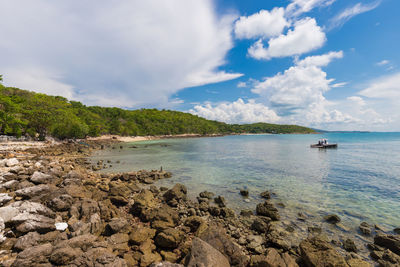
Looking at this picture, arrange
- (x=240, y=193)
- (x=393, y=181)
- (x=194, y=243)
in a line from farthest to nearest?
(x=393, y=181), (x=240, y=193), (x=194, y=243)

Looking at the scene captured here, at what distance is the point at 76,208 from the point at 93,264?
4.62m

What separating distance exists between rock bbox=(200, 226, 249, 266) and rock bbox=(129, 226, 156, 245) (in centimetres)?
248

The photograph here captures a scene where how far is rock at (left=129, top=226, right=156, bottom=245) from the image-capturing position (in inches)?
270

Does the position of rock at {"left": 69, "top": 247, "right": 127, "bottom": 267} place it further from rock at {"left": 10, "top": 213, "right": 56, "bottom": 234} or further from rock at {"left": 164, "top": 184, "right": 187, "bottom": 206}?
rock at {"left": 164, "top": 184, "right": 187, "bottom": 206}

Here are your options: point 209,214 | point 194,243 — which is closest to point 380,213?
point 209,214

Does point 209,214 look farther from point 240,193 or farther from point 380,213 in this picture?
point 380,213

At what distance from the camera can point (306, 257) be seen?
6336 millimetres

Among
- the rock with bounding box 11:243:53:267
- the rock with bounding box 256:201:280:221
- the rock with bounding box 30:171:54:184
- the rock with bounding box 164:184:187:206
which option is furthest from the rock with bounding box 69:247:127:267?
the rock with bounding box 30:171:54:184

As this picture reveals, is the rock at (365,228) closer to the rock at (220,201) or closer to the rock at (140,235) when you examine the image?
the rock at (220,201)

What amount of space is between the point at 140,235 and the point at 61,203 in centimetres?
520

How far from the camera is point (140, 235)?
7.11 meters

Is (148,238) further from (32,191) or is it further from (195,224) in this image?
(32,191)

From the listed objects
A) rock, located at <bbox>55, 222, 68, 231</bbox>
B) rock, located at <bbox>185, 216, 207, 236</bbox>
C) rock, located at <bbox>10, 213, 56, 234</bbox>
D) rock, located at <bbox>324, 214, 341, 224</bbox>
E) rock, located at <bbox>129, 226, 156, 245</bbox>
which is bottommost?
rock, located at <bbox>324, 214, 341, 224</bbox>

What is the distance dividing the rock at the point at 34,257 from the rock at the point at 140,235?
265cm
